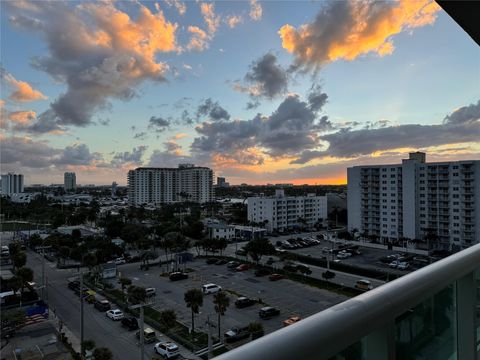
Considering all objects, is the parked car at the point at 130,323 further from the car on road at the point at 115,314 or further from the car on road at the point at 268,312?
the car on road at the point at 268,312

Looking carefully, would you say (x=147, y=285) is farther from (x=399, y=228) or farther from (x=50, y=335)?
(x=399, y=228)

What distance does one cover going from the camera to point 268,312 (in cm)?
570

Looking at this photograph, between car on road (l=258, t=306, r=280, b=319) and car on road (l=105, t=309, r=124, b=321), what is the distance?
2352 millimetres

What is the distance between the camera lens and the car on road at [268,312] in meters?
5.67

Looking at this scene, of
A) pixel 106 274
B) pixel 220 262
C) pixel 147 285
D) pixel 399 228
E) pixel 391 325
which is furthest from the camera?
pixel 399 228

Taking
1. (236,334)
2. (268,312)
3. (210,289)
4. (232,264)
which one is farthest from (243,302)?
(232,264)

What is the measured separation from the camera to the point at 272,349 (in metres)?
0.23

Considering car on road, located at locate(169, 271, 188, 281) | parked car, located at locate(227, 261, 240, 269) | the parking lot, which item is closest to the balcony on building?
the parking lot

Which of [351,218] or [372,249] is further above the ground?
[351,218]

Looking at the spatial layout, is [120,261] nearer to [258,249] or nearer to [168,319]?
[258,249]

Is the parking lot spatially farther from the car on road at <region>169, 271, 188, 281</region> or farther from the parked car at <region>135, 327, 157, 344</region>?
the parked car at <region>135, 327, 157, 344</region>

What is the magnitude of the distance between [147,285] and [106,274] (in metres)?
1.40

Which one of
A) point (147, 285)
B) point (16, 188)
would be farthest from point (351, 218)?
point (16, 188)

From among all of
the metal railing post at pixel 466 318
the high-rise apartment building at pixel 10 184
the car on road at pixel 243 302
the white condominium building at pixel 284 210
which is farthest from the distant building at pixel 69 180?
the metal railing post at pixel 466 318
